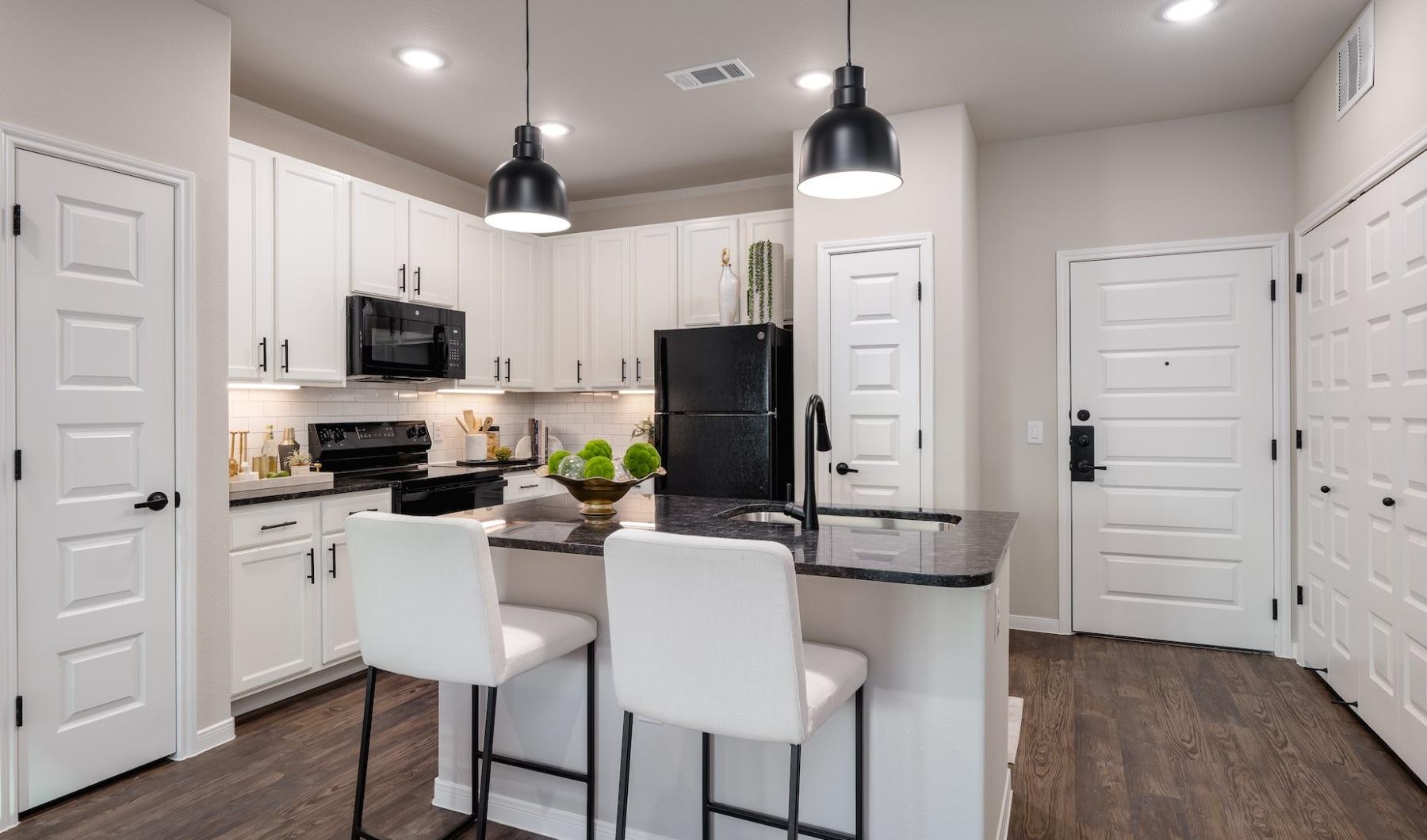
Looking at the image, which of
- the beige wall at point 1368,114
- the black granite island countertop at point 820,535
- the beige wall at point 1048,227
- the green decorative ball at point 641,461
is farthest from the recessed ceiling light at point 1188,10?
the green decorative ball at point 641,461

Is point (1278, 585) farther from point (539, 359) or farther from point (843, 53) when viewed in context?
point (539, 359)

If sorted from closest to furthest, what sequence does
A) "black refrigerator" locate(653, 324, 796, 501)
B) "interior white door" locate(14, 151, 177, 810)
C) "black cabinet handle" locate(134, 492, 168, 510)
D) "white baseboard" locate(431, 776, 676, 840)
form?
"white baseboard" locate(431, 776, 676, 840) < "interior white door" locate(14, 151, 177, 810) < "black cabinet handle" locate(134, 492, 168, 510) < "black refrigerator" locate(653, 324, 796, 501)

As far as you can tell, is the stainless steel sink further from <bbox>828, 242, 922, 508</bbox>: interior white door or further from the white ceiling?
Result: the white ceiling

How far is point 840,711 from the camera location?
6.40ft

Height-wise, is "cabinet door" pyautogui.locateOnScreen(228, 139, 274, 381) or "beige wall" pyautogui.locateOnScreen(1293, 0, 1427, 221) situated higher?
"beige wall" pyautogui.locateOnScreen(1293, 0, 1427, 221)

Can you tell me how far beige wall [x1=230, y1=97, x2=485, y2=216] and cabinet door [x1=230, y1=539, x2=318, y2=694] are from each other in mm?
1903

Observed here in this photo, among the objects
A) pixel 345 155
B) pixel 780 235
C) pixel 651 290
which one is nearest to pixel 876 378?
pixel 780 235

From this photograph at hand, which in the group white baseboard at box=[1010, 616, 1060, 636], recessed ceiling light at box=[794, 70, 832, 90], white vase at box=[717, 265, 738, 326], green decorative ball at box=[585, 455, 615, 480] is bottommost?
white baseboard at box=[1010, 616, 1060, 636]

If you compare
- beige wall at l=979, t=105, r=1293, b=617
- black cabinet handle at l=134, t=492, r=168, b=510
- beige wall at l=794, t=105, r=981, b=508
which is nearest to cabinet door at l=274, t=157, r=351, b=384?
black cabinet handle at l=134, t=492, r=168, b=510

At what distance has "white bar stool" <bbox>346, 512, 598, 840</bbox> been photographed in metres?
1.82

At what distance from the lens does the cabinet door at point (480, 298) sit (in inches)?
177

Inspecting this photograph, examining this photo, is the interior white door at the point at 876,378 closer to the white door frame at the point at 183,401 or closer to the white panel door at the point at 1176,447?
the white panel door at the point at 1176,447

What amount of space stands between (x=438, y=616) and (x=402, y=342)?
246cm

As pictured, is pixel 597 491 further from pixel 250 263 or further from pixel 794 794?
pixel 250 263
